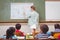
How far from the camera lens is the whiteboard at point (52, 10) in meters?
8.95

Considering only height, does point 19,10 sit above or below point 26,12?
above

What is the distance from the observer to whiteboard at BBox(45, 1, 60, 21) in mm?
8953

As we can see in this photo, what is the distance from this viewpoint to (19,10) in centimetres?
905

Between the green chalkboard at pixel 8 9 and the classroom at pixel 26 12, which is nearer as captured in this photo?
the classroom at pixel 26 12

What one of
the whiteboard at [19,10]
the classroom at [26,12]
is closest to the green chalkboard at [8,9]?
the classroom at [26,12]

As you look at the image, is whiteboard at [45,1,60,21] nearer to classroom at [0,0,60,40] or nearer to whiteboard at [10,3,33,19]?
classroom at [0,0,60,40]

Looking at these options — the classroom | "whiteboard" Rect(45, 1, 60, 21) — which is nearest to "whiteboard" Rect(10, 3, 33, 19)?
the classroom

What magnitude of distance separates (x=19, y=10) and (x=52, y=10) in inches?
63.6

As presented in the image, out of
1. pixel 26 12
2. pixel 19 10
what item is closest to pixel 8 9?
pixel 19 10

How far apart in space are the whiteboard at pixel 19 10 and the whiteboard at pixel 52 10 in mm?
839

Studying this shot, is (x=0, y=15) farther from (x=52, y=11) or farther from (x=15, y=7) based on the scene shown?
(x=52, y=11)

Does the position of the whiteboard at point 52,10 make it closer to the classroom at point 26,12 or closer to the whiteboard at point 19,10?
the classroom at point 26,12

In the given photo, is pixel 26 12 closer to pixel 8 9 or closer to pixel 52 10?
pixel 8 9

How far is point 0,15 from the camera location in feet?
29.9
